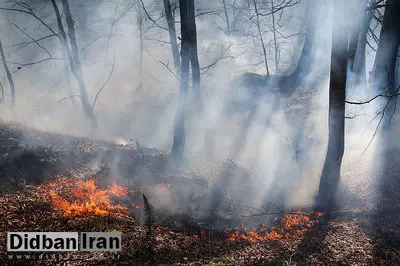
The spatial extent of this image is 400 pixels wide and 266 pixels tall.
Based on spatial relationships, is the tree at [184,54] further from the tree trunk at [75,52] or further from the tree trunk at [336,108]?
the tree trunk at [75,52]

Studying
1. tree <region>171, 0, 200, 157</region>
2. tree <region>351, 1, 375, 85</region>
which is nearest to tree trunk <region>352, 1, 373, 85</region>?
tree <region>351, 1, 375, 85</region>

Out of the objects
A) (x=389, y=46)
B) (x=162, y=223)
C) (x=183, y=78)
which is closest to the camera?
(x=162, y=223)

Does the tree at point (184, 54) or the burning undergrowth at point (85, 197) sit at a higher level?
the tree at point (184, 54)

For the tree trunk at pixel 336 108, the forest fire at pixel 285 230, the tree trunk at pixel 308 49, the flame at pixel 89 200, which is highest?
the tree trunk at pixel 308 49

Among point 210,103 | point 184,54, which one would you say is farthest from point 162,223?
point 210,103

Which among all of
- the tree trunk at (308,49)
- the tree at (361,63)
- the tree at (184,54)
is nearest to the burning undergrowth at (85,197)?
the tree at (184,54)

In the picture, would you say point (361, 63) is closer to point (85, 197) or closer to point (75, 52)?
point (85, 197)

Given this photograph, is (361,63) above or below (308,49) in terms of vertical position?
below

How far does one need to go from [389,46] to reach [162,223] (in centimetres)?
1060

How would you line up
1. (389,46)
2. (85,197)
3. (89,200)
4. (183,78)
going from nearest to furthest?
(89,200), (85,197), (183,78), (389,46)

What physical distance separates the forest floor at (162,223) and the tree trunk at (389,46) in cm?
371

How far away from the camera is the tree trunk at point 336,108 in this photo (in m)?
7.19

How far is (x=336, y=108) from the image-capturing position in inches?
308

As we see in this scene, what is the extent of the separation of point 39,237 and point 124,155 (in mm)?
5260
